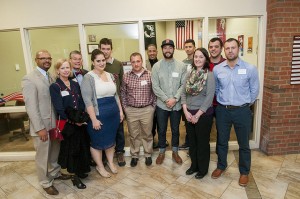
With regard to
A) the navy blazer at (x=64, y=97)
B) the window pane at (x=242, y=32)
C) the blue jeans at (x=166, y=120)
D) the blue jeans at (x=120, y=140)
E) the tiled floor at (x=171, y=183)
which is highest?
the window pane at (x=242, y=32)

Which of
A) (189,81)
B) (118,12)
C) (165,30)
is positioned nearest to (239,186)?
(189,81)

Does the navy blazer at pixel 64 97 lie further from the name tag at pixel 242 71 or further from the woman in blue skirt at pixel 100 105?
the name tag at pixel 242 71

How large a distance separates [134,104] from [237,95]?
1.27 m

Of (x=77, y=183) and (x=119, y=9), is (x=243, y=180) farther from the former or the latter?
(x=119, y=9)

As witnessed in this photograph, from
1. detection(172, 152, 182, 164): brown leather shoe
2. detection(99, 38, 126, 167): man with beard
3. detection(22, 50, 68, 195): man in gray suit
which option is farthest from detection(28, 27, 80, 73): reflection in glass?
detection(172, 152, 182, 164): brown leather shoe

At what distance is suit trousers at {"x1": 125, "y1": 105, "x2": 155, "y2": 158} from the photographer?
2977mm

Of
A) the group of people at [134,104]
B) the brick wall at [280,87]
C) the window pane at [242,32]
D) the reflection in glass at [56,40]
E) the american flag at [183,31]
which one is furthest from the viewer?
the american flag at [183,31]

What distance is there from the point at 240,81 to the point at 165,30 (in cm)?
495

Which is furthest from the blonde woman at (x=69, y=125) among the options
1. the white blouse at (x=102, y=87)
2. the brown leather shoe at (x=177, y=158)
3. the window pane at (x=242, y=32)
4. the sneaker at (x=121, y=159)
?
the window pane at (x=242, y=32)

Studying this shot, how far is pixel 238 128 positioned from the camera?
2541 millimetres

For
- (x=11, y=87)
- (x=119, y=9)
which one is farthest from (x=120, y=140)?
(x=11, y=87)

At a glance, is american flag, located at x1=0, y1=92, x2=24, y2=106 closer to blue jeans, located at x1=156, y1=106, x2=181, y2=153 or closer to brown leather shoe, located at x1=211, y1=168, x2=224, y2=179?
blue jeans, located at x1=156, y1=106, x2=181, y2=153

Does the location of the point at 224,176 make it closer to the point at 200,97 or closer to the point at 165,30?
the point at 200,97

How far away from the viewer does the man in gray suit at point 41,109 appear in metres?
2.34
